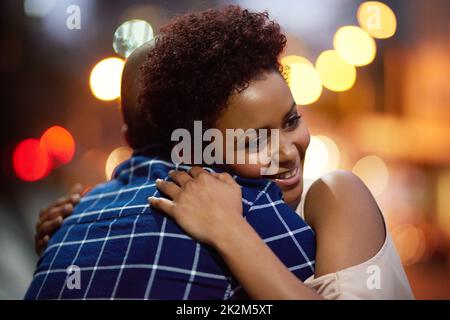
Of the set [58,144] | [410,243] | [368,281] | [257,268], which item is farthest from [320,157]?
[257,268]

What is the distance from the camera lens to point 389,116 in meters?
16.9

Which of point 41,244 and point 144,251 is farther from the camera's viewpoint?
point 41,244

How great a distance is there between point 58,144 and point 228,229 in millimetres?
12688

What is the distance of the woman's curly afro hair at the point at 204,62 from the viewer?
1.58 m

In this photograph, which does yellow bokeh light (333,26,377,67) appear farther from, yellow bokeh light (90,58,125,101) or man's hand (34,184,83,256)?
man's hand (34,184,83,256)

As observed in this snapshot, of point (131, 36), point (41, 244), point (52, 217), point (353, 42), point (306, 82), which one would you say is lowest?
point (306, 82)

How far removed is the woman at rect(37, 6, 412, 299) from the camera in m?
1.32

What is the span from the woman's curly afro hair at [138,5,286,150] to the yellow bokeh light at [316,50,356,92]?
8514mm

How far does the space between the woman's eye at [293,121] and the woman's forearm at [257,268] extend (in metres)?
0.45

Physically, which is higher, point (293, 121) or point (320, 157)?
point (293, 121)

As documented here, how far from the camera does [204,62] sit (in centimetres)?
160

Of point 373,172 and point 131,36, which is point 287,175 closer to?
point 131,36

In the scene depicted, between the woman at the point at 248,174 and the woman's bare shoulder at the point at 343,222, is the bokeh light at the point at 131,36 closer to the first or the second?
the woman at the point at 248,174

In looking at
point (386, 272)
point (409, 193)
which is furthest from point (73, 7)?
point (409, 193)
